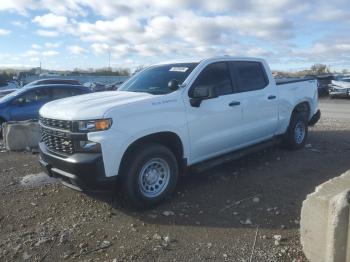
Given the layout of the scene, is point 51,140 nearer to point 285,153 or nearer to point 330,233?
point 330,233

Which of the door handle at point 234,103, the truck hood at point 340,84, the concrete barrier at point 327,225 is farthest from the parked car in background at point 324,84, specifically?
the concrete barrier at point 327,225

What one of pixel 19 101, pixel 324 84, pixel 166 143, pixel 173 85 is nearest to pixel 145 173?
pixel 166 143

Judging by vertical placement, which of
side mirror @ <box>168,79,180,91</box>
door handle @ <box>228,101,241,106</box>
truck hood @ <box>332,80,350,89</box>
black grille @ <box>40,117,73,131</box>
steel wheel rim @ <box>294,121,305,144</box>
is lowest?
steel wheel rim @ <box>294,121,305,144</box>

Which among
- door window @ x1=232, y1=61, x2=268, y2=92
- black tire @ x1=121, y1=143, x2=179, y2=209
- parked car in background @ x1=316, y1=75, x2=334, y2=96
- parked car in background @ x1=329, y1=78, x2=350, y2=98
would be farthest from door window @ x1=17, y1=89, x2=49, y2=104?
parked car in background @ x1=316, y1=75, x2=334, y2=96

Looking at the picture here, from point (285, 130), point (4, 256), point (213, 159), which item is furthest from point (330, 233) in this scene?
point (285, 130)

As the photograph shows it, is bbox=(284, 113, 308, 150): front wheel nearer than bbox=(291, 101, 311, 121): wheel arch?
Yes

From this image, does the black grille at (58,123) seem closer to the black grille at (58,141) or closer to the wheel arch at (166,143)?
the black grille at (58,141)

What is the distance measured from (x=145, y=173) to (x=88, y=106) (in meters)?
1.12

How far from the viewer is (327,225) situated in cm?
333

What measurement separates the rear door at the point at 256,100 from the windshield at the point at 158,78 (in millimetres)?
961

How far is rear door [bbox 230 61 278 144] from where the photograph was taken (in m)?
6.41

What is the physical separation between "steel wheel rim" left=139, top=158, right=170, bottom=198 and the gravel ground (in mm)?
264

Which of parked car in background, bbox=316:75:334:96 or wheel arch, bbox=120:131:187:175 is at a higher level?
parked car in background, bbox=316:75:334:96

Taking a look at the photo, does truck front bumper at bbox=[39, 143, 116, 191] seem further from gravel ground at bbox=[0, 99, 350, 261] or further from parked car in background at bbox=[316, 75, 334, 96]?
parked car in background at bbox=[316, 75, 334, 96]
